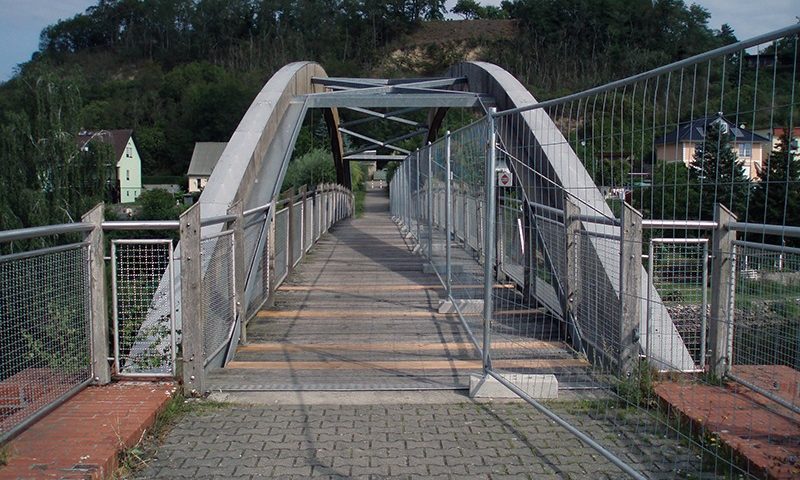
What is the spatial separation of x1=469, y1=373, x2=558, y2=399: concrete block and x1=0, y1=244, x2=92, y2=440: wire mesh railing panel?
2971mm

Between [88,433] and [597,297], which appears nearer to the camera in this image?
[88,433]

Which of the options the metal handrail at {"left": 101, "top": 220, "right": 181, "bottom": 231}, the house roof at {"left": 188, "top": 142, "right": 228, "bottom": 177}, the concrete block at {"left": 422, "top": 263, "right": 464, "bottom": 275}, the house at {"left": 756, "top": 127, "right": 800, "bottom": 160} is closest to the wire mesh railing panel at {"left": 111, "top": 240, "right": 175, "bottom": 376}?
the metal handrail at {"left": 101, "top": 220, "right": 181, "bottom": 231}

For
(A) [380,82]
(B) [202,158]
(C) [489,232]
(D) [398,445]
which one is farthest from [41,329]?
(B) [202,158]

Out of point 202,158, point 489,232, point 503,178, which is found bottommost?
point 489,232

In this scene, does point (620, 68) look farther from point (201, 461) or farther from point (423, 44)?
point (201, 461)

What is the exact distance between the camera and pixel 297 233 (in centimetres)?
1348

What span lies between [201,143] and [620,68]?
5088 cm

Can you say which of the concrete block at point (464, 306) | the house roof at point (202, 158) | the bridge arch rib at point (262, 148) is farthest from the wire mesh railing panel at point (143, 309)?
the house roof at point (202, 158)

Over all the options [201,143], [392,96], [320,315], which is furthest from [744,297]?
[201,143]

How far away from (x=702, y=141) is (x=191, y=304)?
3.87 m

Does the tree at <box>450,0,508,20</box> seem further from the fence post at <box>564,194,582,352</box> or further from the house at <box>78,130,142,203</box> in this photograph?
the fence post at <box>564,194,582,352</box>

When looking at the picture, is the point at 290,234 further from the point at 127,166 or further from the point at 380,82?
the point at 127,166

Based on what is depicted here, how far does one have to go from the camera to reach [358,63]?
121125 mm

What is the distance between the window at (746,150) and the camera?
3.00m
